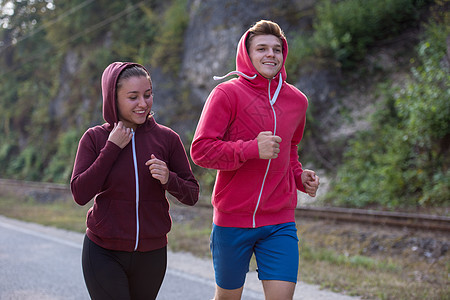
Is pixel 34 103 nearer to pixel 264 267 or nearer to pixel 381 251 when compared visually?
pixel 381 251

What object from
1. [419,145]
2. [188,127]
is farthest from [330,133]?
[188,127]

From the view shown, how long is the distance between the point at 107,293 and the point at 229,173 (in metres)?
0.99

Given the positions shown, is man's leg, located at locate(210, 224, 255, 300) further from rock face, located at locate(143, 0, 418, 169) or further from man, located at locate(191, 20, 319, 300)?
rock face, located at locate(143, 0, 418, 169)

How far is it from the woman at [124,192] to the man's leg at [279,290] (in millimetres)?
640

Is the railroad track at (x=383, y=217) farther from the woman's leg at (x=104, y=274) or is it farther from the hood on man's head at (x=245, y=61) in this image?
the woman's leg at (x=104, y=274)

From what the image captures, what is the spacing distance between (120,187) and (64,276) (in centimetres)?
373

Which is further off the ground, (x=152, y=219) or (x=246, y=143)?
(x=246, y=143)

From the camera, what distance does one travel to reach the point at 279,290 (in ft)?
9.18

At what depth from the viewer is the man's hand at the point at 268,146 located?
2.72 meters

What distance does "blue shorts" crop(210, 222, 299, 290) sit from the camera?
291 centimetres

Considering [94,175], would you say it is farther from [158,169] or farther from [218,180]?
[218,180]

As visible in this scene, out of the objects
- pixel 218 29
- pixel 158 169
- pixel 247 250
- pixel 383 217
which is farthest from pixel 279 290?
pixel 218 29

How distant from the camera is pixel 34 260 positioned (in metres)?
6.79

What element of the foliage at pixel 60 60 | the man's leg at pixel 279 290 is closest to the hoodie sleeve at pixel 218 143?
the man's leg at pixel 279 290
